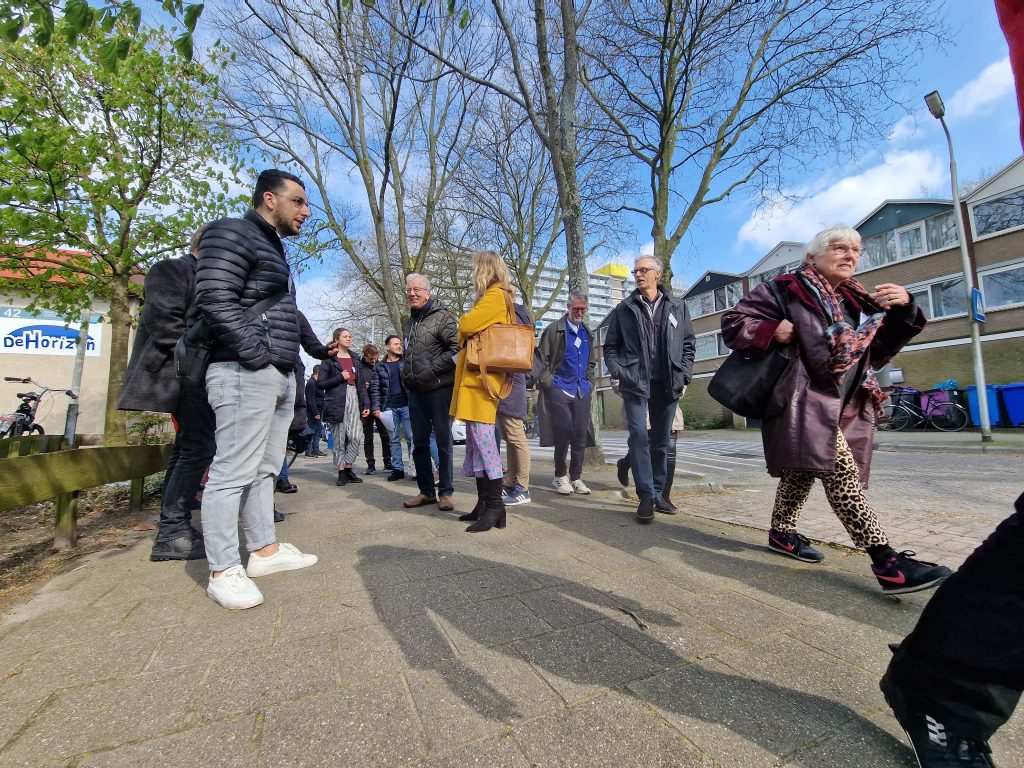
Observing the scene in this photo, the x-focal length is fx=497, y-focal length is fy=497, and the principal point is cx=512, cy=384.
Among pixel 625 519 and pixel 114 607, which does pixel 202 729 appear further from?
pixel 625 519

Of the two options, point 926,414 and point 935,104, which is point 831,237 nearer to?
point 935,104

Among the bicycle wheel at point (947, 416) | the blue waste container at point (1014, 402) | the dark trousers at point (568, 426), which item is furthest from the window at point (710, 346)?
the dark trousers at point (568, 426)

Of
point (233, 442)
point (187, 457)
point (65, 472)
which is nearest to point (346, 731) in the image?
point (233, 442)

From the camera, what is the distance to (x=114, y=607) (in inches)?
93.4

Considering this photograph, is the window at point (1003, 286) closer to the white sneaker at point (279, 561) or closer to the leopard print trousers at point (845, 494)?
the leopard print trousers at point (845, 494)

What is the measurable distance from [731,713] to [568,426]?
13.5ft

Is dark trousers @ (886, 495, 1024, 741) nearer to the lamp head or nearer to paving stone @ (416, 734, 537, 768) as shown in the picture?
paving stone @ (416, 734, 537, 768)

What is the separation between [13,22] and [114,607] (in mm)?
2774

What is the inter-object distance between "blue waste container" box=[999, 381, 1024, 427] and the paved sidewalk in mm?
17884

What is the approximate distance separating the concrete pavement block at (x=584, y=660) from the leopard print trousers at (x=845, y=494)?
143 cm

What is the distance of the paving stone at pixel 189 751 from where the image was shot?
1.29 meters

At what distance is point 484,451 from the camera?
3.65 metres

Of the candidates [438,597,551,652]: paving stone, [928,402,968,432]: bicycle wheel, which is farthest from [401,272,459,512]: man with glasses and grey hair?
[928,402,968,432]: bicycle wheel

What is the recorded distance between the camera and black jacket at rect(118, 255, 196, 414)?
3.17m
